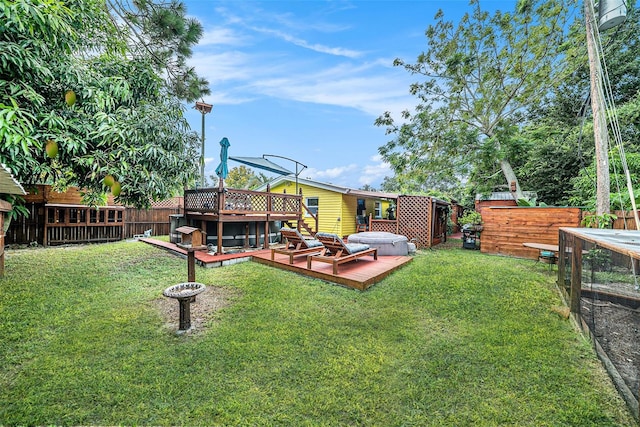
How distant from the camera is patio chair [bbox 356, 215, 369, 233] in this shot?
535 inches

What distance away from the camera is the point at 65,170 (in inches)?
166

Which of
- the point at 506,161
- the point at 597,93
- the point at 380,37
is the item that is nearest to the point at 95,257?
the point at 380,37

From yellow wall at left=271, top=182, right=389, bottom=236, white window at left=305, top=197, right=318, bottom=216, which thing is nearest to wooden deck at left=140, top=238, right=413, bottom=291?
yellow wall at left=271, top=182, right=389, bottom=236

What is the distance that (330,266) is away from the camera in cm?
657

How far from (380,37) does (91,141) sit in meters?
11.0

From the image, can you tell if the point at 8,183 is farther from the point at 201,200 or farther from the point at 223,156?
the point at 201,200

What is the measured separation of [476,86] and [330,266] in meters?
13.0

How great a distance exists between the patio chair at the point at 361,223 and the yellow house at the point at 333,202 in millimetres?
208

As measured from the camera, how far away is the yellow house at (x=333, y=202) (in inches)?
500

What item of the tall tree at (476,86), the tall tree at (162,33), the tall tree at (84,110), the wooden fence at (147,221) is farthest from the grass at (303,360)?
the tall tree at (476,86)

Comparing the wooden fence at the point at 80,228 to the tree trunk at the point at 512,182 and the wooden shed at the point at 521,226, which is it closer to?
the wooden shed at the point at 521,226

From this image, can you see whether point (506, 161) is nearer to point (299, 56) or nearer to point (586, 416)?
point (299, 56)

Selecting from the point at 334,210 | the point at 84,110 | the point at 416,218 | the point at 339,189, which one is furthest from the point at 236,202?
the point at 416,218

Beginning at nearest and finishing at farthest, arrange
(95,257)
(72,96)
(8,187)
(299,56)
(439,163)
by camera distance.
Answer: (8,187) → (72,96) → (95,257) → (299,56) → (439,163)
